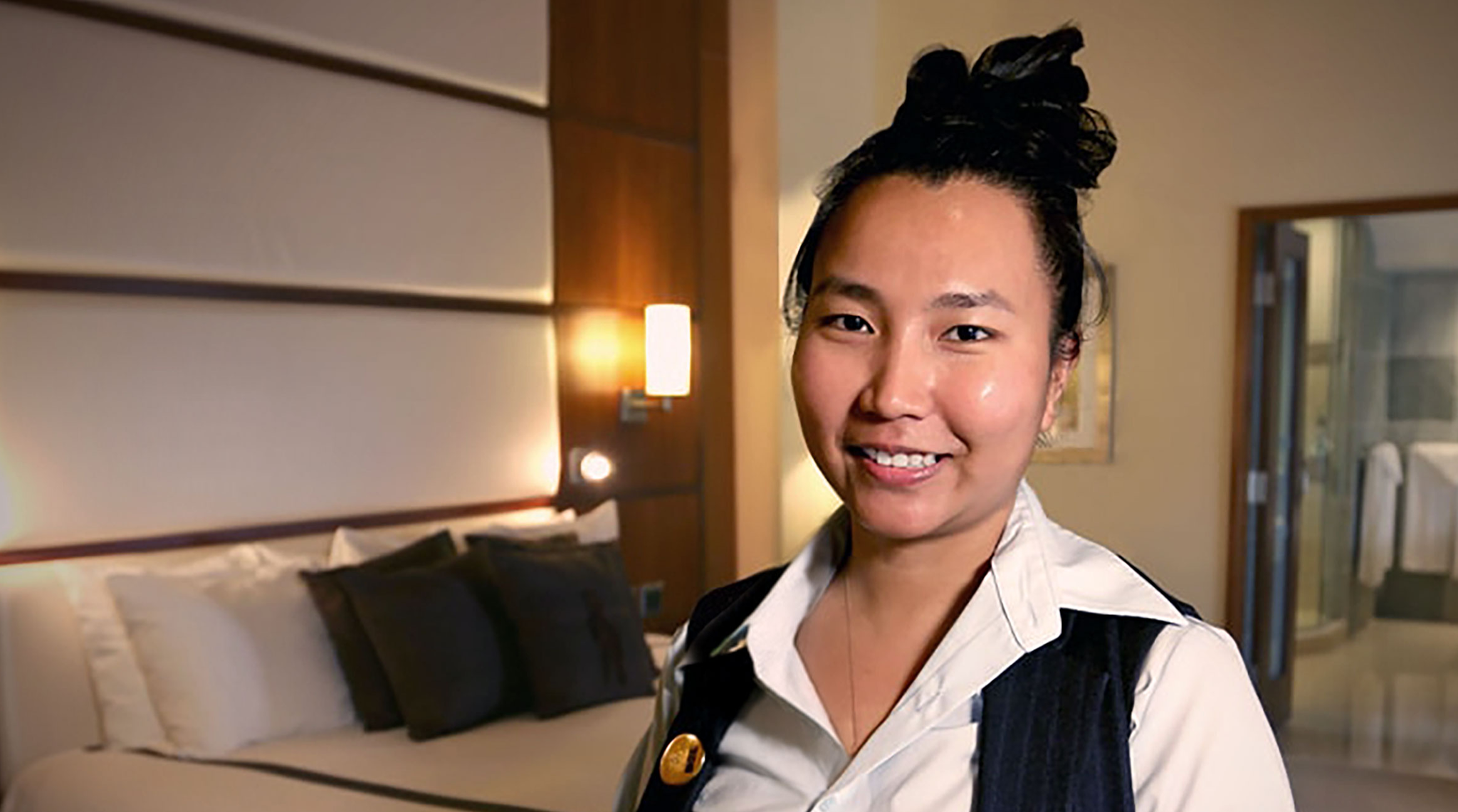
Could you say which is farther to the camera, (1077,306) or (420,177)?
(420,177)

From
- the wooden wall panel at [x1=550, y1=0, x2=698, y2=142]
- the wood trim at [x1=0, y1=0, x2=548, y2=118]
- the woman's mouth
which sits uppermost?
the wooden wall panel at [x1=550, y1=0, x2=698, y2=142]

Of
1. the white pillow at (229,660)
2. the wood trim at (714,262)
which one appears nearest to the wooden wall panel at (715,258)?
the wood trim at (714,262)

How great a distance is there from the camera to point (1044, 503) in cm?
516

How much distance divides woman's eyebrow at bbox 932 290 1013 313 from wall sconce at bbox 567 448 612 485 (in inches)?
127

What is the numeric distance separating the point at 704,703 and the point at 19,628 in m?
2.09

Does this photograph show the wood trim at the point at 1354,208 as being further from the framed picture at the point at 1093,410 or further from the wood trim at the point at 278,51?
the wood trim at the point at 278,51

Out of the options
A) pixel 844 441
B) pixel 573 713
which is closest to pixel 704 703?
pixel 844 441

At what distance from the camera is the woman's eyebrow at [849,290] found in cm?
105

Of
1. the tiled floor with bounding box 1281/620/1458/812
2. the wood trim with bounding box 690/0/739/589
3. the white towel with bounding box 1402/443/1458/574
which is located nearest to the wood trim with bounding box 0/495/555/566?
the wood trim with bounding box 690/0/739/589

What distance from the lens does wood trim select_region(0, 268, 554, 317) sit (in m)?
2.81

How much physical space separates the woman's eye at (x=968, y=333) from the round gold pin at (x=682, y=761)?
393mm

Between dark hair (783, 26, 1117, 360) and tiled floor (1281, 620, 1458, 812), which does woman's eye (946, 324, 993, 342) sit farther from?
tiled floor (1281, 620, 1458, 812)

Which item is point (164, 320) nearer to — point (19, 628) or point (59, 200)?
point (59, 200)

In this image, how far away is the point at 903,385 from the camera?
1012 mm
